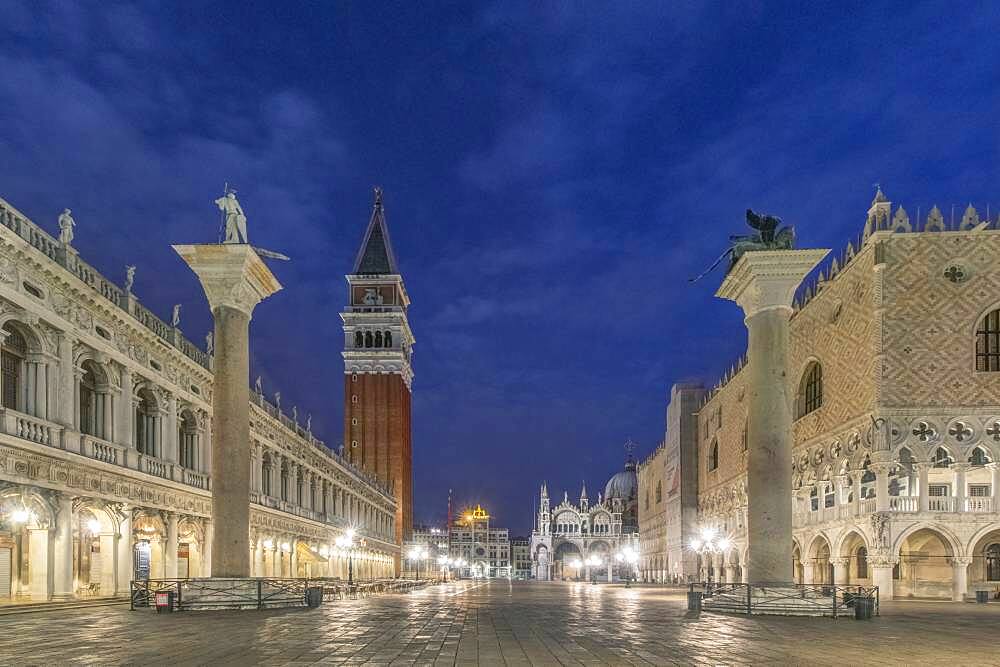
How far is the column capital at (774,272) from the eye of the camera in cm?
2427

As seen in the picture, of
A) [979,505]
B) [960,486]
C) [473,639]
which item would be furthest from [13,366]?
[979,505]

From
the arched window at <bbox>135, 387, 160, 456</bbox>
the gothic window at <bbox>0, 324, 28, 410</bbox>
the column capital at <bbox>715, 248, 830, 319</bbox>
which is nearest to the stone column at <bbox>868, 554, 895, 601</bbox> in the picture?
the column capital at <bbox>715, 248, 830, 319</bbox>

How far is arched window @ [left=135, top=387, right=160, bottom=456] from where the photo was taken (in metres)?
35.2

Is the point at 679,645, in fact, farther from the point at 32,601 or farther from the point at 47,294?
the point at 47,294

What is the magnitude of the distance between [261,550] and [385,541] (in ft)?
160

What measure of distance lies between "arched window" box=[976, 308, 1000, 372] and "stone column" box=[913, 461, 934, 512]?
4.86m

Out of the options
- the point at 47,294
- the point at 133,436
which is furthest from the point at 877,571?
the point at 47,294

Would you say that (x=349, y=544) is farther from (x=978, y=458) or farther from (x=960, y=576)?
(x=978, y=458)

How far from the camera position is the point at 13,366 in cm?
2644

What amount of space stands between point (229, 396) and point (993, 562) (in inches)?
1476

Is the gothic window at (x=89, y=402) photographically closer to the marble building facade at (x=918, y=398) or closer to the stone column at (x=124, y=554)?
the stone column at (x=124, y=554)

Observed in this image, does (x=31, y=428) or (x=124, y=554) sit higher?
(x=31, y=428)

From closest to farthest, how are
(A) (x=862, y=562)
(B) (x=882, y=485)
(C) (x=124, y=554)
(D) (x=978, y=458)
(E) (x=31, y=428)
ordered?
1. (E) (x=31, y=428)
2. (C) (x=124, y=554)
3. (B) (x=882, y=485)
4. (D) (x=978, y=458)
5. (A) (x=862, y=562)

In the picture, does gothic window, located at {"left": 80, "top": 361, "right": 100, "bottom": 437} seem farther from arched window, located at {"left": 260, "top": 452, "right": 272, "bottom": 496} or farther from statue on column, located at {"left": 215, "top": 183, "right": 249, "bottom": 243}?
arched window, located at {"left": 260, "top": 452, "right": 272, "bottom": 496}
